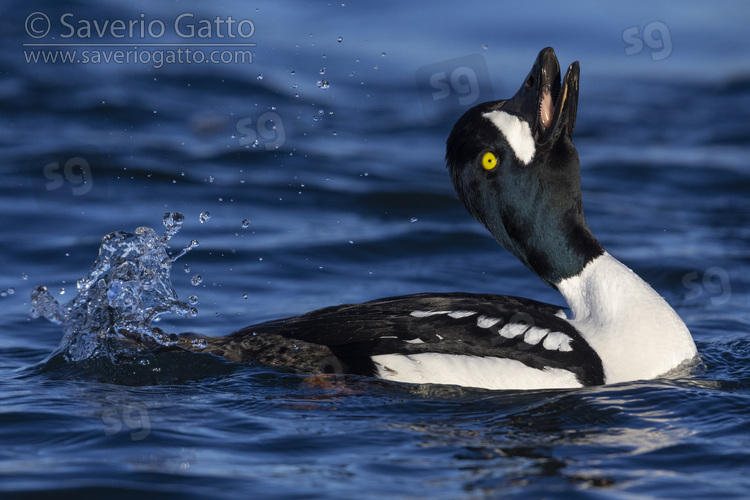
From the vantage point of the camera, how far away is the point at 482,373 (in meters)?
5.39

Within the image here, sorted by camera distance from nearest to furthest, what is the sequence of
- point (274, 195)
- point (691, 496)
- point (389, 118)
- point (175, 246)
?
point (691, 496)
point (175, 246)
point (274, 195)
point (389, 118)

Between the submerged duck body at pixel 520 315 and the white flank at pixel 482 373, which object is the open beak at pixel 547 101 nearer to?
the submerged duck body at pixel 520 315

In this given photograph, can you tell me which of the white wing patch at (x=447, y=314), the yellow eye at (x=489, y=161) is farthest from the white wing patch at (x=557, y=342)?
the yellow eye at (x=489, y=161)

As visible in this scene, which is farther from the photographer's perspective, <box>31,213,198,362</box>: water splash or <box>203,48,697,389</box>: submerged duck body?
<box>31,213,198,362</box>: water splash

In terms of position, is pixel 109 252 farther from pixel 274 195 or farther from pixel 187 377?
pixel 274 195

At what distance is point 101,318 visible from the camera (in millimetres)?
6109

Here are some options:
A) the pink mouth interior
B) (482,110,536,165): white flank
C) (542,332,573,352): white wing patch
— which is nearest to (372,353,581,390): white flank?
(542,332,573,352): white wing patch

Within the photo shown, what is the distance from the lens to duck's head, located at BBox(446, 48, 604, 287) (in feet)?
18.9

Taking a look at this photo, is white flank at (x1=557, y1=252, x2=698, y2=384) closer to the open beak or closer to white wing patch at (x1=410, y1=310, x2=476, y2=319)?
white wing patch at (x1=410, y1=310, x2=476, y2=319)

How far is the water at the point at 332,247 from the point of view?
4586 millimetres

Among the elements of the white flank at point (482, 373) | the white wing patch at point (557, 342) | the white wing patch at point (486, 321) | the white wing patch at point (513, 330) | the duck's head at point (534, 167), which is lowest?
the white flank at point (482, 373)

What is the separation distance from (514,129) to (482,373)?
4.73 feet

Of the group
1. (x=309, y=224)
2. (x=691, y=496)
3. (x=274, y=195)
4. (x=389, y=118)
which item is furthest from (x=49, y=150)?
(x=691, y=496)

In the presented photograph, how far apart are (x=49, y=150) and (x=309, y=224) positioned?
3.50 metres
